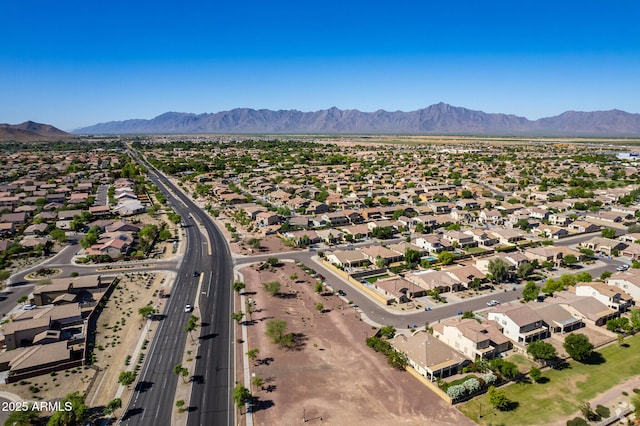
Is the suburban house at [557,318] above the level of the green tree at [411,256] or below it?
below

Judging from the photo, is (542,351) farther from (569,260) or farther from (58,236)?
(58,236)

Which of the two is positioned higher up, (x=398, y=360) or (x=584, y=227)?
(x=584, y=227)

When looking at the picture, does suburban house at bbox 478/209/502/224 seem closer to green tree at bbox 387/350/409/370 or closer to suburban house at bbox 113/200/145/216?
green tree at bbox 387/350/409/370

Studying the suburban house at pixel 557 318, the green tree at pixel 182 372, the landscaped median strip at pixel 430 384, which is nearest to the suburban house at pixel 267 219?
the green tree at pixel 182 372

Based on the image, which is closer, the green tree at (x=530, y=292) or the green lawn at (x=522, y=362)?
the green lawn at (x=522, y=362)

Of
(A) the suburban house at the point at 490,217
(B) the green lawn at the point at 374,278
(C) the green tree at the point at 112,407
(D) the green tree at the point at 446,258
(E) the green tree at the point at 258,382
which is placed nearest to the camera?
(C) the green tree at the point at 112,407

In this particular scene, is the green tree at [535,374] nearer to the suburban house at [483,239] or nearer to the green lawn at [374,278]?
the green lawn at [374,278]

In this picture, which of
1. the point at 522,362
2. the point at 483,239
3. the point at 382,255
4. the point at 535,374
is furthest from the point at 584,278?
the point at 382,255
